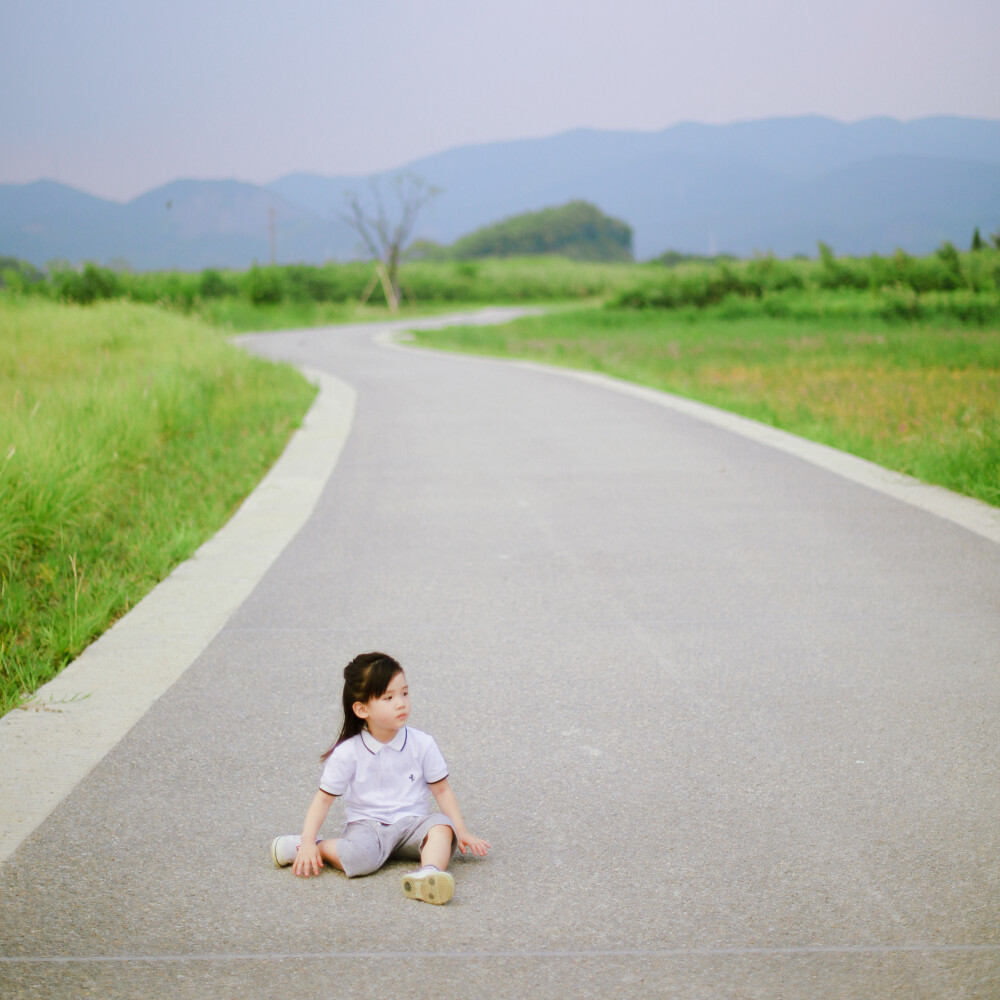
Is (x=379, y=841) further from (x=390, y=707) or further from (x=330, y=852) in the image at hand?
(x=390, y=707)

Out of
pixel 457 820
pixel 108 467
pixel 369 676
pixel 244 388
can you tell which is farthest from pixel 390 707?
pixel 244 388

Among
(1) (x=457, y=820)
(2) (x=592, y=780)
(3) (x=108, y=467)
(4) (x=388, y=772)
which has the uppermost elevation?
(3) (x=108, y=467)

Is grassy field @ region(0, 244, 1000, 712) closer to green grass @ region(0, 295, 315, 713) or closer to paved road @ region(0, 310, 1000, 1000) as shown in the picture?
green grass @ region(0, 295, 315, 713)

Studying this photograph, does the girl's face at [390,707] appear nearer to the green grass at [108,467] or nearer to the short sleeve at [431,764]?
the short sleeve at [431,764]

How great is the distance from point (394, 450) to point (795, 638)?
685cm

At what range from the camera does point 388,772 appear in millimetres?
3354

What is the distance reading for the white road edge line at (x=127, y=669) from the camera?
3.74m

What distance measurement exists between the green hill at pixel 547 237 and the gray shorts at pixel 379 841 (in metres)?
187

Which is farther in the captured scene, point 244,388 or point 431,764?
point 244,388

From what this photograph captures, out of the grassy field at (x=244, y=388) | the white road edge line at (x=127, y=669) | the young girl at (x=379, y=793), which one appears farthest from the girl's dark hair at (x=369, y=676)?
the grassy field at (x=244, y=388)

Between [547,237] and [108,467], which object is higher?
[547,237]

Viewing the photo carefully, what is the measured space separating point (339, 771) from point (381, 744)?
5.7 inches

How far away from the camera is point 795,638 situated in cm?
536

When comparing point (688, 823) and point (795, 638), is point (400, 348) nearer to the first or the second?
point (795, 638)
